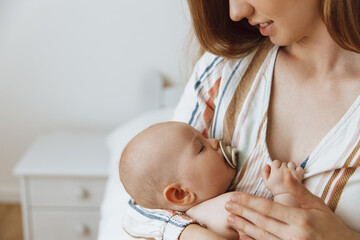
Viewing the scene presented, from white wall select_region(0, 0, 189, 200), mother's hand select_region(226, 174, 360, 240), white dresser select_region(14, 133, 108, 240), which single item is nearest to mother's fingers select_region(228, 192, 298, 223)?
mother's hand select_region(226, 174, 360, 240)

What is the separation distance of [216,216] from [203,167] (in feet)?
0.37

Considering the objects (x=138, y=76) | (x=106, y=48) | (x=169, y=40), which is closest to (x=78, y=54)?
(x=106, y=48)

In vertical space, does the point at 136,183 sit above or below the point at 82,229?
above

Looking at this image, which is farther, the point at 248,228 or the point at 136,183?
the point at 136,183

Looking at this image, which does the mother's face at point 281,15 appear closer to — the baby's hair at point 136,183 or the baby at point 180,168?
the baby at point 180,168

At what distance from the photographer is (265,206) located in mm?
877

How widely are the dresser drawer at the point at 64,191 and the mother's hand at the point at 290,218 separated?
1.19 m

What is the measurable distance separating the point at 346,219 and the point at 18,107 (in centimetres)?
190

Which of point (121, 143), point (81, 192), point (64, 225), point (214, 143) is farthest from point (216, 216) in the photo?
point (64, 225)

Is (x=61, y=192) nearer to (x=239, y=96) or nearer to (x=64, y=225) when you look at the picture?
(x=64, y=225)

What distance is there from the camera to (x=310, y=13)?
97 cm

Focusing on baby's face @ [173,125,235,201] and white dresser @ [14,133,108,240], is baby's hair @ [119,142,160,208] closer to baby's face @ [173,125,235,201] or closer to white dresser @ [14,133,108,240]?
baby's face @ [173,125,235,201]

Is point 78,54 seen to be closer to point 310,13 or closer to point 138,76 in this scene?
point 138,76

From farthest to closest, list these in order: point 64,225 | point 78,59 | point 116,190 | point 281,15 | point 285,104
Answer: point 78,59 < point 64,225 < point 116,190 < point 285,104 < point 281,15
